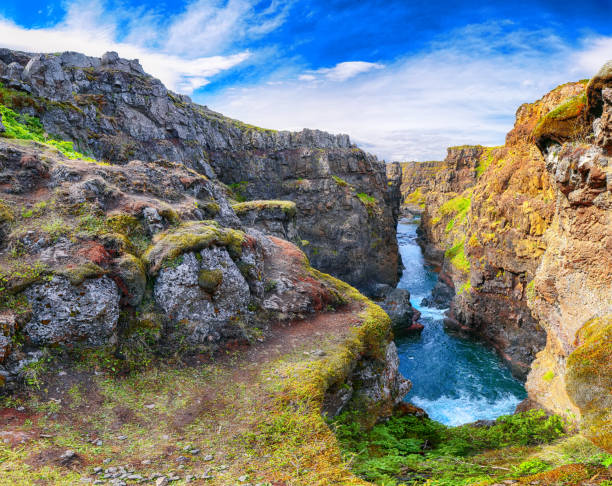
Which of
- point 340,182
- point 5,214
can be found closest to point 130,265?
point 5,214

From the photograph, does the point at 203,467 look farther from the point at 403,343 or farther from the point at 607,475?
the point at 403,343

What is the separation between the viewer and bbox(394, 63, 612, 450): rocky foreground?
1279cm

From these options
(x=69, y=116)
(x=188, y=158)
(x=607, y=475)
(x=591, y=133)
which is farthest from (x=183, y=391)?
(x=188, y=158)

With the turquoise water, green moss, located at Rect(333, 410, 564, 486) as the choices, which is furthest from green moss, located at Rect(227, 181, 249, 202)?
green moss, located at Rect(333, 410, 564, 486)

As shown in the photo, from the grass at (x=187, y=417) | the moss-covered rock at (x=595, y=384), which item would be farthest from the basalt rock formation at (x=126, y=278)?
the moss-covered rock at (x=595, y=384)

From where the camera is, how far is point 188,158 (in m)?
50.6

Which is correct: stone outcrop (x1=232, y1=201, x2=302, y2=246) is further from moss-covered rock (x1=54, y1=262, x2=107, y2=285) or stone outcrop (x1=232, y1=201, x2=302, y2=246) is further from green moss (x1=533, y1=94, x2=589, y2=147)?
green moss (x1=533, y1=94, x2=589, y2=147)

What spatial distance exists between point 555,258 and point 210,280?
18397mm

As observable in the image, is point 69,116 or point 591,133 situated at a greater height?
point 69,116

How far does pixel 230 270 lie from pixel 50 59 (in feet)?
126

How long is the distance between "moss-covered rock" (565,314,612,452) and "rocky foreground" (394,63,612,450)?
3cm

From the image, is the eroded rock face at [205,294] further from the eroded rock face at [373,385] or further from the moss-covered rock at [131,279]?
the eroded rock face at [373,385]

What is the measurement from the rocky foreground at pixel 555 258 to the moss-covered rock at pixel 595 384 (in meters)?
0.03

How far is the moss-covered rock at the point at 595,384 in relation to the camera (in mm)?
10211
